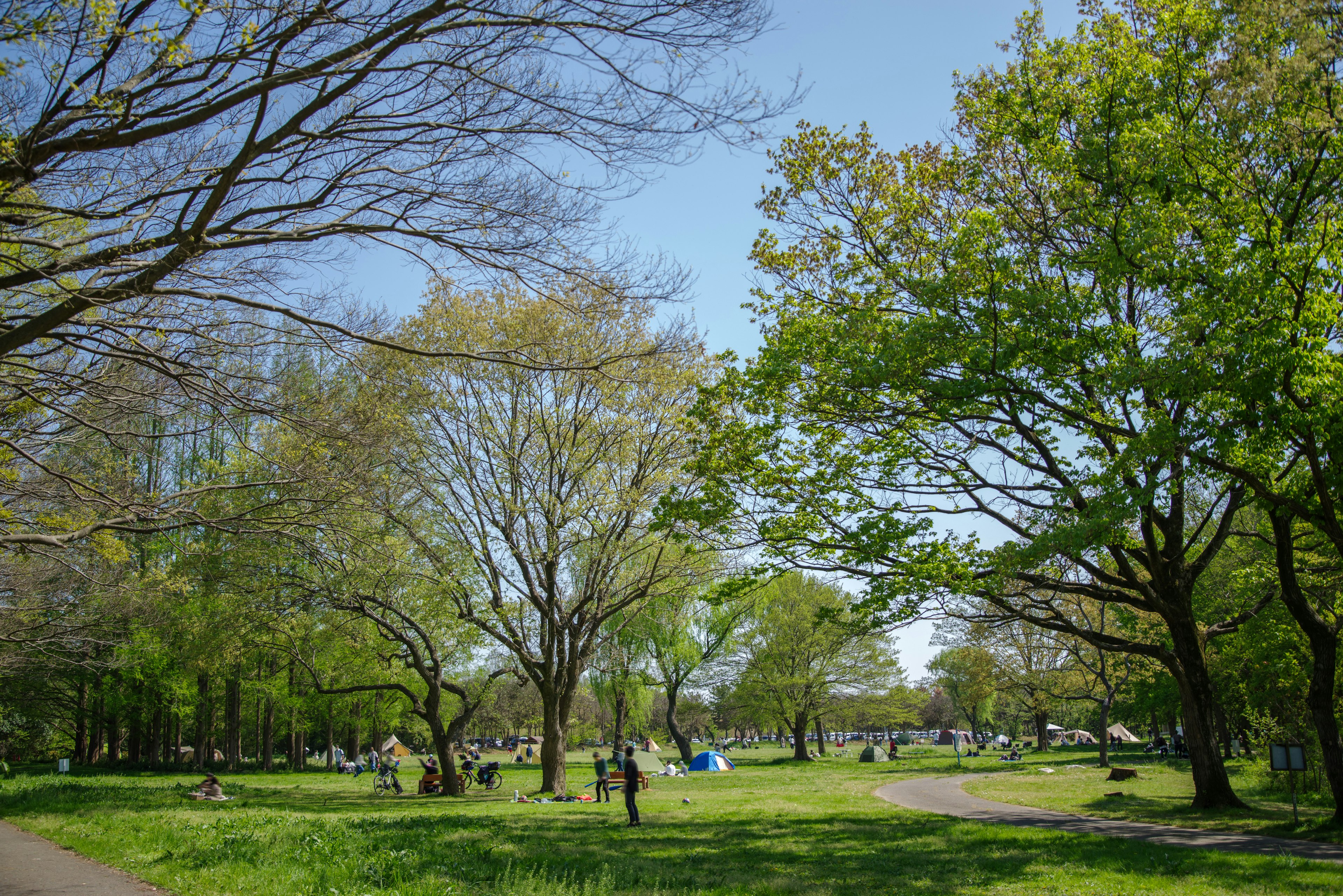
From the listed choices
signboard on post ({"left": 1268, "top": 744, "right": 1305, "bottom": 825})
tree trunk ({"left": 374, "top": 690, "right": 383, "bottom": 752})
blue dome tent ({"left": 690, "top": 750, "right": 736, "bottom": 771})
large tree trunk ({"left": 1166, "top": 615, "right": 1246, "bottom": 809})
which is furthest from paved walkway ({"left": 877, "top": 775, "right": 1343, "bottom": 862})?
tree trunk ({"left": 374, "top": 690, "right": 383, "bottom": 752})

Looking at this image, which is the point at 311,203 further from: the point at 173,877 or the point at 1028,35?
the point at 1028,35

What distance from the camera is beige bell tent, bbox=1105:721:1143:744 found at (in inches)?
2244

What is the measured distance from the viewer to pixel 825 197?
1622 cm

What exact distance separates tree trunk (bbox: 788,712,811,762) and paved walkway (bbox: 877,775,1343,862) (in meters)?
22.3

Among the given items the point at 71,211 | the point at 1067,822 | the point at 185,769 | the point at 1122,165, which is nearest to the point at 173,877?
the point at 71,211

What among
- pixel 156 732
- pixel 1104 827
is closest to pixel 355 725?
pixel 156 732

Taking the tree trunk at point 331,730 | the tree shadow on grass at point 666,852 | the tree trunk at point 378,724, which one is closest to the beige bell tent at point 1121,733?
the tree trunk at point 378,724

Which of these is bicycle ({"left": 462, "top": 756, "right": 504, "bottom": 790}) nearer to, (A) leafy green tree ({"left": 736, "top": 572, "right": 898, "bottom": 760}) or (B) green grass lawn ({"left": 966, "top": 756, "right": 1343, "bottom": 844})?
(B) green grass lawn ({"left": 966, "top": 756, "right": 1343, "bottom": 844})

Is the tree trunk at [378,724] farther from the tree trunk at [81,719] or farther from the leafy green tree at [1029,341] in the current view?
the leafy green tree at [1029,341]

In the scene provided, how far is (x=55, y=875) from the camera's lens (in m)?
9.06

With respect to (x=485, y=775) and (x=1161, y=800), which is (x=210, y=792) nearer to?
(x=485, y=775)

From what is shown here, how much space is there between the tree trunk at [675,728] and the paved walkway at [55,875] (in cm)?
3568

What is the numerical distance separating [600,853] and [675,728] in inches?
1380

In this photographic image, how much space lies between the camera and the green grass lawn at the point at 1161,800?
1377 centimetres
